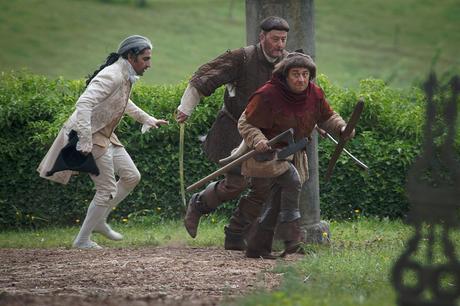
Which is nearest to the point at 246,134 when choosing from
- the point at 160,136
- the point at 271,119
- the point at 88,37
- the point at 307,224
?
the point at 271,119

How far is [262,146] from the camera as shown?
916 centimetres

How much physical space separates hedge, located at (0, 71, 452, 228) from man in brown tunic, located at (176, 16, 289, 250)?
2385mm

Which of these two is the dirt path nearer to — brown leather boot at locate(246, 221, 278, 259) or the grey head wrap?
brown leather boot at locate(246, 221, 278, 259)

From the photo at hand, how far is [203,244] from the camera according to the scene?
11.2 meters

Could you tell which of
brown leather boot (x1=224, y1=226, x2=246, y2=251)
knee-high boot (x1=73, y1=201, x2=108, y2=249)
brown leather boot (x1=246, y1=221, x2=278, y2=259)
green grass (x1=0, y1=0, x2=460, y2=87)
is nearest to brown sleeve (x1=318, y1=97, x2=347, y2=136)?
brown leather boot (x1=246, y1=221, x2=278, y2=259)

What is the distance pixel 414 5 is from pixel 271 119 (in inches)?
1588

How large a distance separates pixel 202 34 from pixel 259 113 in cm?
3313

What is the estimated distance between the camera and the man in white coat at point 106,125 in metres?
10.5

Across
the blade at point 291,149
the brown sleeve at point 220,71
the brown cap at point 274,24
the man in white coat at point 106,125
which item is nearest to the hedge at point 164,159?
the man in white coat at point 106,125

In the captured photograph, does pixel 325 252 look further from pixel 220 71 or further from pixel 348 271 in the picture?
pixel 220 71

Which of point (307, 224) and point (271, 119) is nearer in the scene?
point (271, 119)

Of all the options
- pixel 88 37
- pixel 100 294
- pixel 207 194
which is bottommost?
pixel 100 294

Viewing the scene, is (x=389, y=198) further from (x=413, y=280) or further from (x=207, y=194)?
(x=413, y=280)

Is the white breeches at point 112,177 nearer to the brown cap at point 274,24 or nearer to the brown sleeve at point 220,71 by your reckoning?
the brown sleeve at point 220,71
